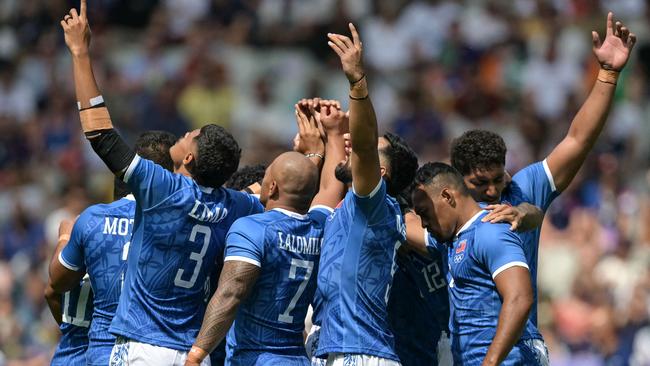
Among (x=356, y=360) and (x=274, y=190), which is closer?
(x=356, y=360)

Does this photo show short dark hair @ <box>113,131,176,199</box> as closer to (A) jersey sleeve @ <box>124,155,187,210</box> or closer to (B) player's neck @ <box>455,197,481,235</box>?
(A) jersey sleeve @ <box>124,155,187,210</box>

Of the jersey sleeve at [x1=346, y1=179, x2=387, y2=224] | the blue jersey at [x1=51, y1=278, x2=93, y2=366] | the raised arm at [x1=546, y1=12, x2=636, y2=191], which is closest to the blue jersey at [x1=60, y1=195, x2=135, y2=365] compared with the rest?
the blue jersey at [x1=51, y1=278, x2=93, y2=366]

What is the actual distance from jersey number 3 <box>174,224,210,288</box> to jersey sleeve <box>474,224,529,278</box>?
1797 millimetres

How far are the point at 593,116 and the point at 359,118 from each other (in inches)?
79.1

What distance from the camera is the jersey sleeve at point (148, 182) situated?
297 inches

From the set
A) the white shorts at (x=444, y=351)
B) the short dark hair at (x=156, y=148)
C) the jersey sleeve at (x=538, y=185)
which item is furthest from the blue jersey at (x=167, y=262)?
the jersey sleeve at (x=538, y=185)

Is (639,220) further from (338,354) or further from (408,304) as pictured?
(338,354)

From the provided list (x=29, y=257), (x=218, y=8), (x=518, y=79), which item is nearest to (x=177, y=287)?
(x=29, y=257)

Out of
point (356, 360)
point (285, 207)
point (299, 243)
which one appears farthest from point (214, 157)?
point (356, 360)

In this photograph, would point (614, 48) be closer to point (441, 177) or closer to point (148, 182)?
point (441, 177)

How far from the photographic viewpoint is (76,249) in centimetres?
834

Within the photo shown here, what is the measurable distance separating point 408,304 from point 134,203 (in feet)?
6.65

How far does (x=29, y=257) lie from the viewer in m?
17.2

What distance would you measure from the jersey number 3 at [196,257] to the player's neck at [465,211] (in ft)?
5.38
